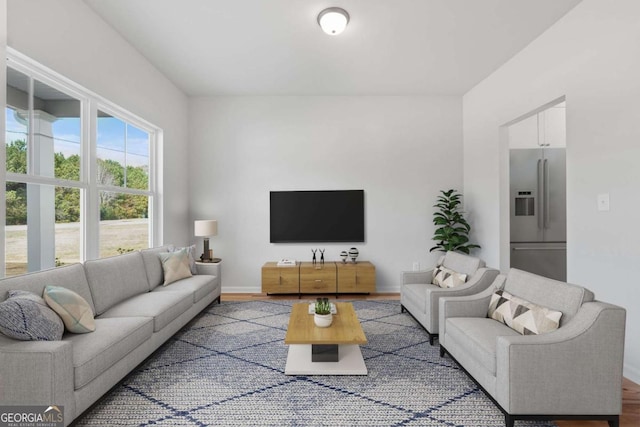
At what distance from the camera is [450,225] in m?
5.02

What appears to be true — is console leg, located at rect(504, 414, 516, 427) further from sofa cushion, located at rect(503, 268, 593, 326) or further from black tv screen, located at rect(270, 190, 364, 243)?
black tv screen, located at rect(270, 190, 364, 243)

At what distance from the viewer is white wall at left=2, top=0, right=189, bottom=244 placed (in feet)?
8.26

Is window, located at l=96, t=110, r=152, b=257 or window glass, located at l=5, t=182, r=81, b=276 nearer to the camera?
window glass, located at l=5, t=182, r=81, b=276

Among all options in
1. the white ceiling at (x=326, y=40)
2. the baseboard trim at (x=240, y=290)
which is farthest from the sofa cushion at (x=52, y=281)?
the baseboard trim at (x=240, y=290)

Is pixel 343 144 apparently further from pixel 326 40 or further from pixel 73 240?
pixel 73 240

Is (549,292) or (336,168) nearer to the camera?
(549,292)

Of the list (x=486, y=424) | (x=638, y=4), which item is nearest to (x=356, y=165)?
(x=638, y=4)

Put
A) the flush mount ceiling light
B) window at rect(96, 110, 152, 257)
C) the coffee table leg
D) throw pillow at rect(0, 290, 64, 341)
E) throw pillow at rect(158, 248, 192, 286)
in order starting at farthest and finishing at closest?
throw pillow at rect(158, 248, 192, 286) → window at rect(96, 110, 152, 257) → the flush mount ceiling light → the coffee table leg → throw pillow at rect(0, 290, 64, 341)

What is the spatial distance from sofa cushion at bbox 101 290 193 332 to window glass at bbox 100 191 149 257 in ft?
2.57

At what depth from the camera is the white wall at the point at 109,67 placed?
2518mm

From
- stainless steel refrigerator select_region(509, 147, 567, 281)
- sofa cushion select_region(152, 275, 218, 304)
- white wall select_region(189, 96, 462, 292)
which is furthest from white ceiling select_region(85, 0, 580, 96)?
sofa cushion select_region(152, 275, 218, 304)

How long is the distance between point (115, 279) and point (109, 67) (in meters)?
2.11

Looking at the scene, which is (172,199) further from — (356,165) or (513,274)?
(513,274)

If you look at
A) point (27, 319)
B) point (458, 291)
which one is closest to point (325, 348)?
point (458, 291)
